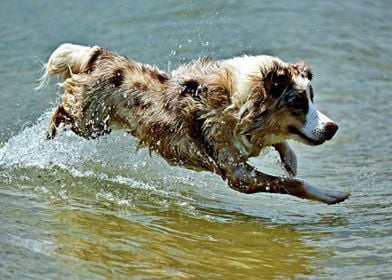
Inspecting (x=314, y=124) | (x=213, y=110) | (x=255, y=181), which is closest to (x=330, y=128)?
(x=314, y=124)

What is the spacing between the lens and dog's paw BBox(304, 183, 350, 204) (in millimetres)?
6359

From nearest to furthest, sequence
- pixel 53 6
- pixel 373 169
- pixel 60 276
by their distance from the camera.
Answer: pixel 60 276
pixel 373 169
pixel 53 6

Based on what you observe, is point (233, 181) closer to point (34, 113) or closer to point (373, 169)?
point (373, 169)

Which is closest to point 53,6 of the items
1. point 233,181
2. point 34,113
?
point 34,113

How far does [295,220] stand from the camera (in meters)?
6.61

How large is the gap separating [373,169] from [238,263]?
3308 millimetres

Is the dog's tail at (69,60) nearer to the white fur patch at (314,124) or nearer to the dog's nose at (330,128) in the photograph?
the white fur patch at (314,124)

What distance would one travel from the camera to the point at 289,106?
6250 millimetres

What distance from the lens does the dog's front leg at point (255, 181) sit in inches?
251

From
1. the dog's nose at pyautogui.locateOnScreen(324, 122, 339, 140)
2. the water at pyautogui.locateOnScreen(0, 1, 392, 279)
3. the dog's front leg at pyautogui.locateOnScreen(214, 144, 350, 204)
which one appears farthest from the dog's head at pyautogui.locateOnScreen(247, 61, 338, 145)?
the water at pyautogui.locateOnScreen(0, 1, 392, 279)

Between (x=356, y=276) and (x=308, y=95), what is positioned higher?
(x=308, y=95)

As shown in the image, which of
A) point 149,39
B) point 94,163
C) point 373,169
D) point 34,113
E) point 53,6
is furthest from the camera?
point 53,6

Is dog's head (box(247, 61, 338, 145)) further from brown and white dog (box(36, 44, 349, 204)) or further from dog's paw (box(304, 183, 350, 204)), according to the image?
dog's paw (box(304, 183, 350, 204))

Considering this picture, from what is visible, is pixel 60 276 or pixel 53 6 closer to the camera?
pixel 60 276
